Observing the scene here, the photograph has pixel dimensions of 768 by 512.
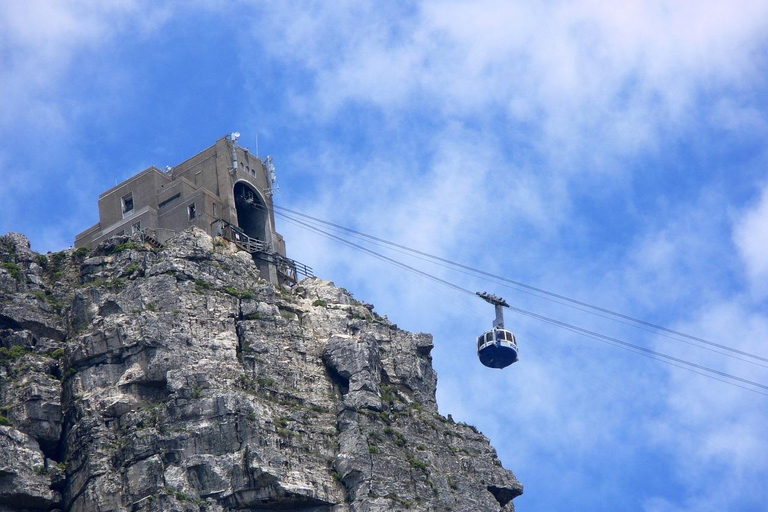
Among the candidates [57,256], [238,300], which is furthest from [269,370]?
[57,256]

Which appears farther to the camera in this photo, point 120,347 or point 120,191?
point 120,191

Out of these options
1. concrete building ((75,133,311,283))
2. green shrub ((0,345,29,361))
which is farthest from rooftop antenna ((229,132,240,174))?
green shrub ((0,345,29,361))

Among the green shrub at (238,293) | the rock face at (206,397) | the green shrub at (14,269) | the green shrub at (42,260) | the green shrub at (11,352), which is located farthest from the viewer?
Answer: the green shrub at (42,260)

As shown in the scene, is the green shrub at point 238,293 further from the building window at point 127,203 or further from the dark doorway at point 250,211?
the dark doorway at point 250,211

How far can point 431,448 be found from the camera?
4417 inches

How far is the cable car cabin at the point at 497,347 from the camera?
402 ft

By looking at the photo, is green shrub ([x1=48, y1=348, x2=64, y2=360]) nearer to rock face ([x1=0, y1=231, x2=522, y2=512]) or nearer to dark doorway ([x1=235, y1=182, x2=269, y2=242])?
rock face ([x1=0, y1=231, x2=522, y2=512])

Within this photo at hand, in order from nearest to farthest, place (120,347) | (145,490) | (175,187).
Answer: (145,490), (120,347), (175,187)

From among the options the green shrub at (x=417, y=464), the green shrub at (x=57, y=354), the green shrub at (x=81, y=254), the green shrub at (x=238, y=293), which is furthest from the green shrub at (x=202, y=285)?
the green shrub at (x=417, y=464)

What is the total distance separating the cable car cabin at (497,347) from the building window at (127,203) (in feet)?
98.3

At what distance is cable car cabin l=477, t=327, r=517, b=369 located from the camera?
12244cm

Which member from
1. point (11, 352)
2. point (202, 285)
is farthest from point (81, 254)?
point (11, 352)

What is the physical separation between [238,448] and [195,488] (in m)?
3.90

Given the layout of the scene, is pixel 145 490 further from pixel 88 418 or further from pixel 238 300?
pixel 238 300
